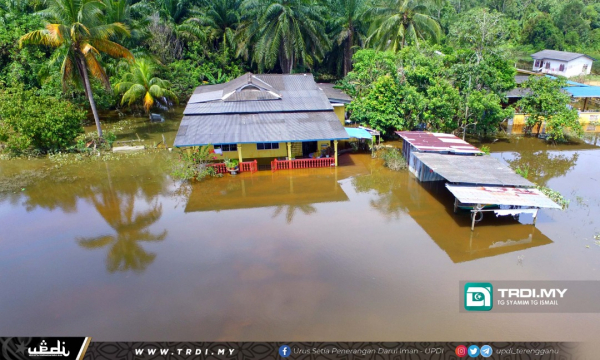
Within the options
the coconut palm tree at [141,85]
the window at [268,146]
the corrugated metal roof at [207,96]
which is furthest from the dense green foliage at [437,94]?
the coconut palm tree at [141,85]

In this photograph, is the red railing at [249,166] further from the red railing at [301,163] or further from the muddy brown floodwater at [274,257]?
the red railing at [301,163]

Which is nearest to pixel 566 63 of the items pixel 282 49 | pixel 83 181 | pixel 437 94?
pixel 437 94

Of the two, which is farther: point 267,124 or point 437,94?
point 437,94

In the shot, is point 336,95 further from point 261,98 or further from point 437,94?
point 437,94

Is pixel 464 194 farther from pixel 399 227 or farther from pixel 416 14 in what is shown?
pixel 416 14

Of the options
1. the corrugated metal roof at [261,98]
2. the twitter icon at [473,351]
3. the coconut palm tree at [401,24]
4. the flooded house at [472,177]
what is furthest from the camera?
the coconut palm tree at [401,24]

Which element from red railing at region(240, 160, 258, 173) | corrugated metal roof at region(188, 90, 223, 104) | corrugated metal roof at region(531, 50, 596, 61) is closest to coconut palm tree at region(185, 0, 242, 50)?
corrugated metal roof at region(188, 90, 223, 104)

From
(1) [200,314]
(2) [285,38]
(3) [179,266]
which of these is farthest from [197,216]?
(2) [285,38]
